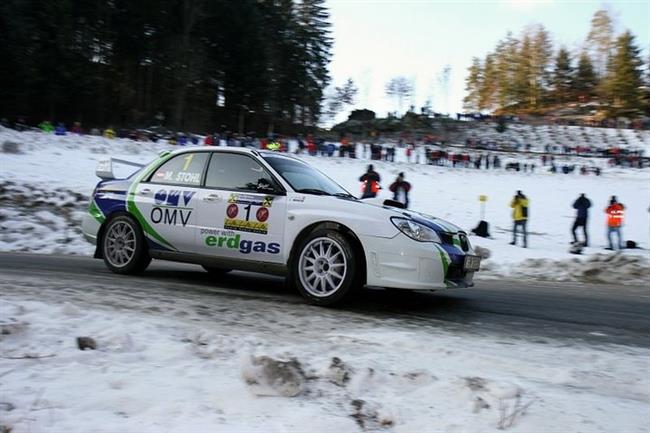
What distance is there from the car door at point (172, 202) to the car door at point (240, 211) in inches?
5.1

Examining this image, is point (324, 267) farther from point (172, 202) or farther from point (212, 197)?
point (172, 202)

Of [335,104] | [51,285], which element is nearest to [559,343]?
[51,285]

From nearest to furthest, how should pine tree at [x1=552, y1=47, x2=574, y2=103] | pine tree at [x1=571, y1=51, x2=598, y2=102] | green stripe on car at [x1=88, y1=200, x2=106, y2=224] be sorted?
1. green stripe on car at [x1=88, y1=200, x2=106, y2=224]
2. pine tree at [x1=571, y1=51, x2=598, y2=102]
3. pine tree at [x1=552, y1=47, x2=574, y2=103]

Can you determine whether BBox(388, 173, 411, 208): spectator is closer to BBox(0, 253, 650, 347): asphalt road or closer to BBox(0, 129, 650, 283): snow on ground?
BBox(0, 129, 650, 283): snow on ground

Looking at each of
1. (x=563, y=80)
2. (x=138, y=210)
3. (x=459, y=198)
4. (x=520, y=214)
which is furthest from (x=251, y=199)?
(x=563, y=80)

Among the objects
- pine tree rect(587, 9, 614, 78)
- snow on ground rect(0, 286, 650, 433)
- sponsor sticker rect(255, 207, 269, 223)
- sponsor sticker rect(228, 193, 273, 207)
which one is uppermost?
pine tree rect(587, 9, 614, 78)

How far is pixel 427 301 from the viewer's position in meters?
6.14

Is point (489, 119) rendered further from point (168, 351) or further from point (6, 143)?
point (168, 351)

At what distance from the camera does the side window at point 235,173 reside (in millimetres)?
5930

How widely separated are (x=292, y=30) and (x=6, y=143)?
48218mm

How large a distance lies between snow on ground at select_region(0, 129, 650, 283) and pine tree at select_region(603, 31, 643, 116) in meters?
47.5

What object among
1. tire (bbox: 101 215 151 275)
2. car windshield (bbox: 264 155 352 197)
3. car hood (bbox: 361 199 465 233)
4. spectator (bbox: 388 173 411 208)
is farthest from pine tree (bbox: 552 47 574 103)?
tire (bbox: 101 215 151 275)

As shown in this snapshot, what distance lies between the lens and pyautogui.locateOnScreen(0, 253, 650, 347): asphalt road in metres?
4.95

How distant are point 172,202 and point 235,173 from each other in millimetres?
827
